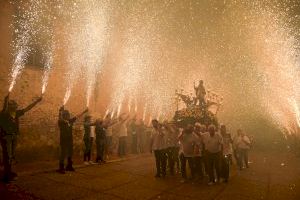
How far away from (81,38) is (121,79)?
14.7ft

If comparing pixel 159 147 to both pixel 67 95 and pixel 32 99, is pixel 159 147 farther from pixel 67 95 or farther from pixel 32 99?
pixel 67 95

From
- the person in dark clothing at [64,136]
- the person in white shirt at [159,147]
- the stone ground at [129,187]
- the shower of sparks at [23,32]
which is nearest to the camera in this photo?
the stone ground at [129,187]

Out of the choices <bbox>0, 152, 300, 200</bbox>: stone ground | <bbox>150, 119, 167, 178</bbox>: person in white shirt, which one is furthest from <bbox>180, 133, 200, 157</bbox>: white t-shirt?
<bbox>0, 152, 300, 200</bbox>: stone ground

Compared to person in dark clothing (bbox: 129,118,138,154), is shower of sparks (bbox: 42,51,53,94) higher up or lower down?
higher up

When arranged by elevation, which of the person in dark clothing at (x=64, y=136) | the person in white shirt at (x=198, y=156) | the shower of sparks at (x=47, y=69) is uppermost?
the shower of sparks at (x=47, y=69)

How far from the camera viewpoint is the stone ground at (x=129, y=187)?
7.29 metres

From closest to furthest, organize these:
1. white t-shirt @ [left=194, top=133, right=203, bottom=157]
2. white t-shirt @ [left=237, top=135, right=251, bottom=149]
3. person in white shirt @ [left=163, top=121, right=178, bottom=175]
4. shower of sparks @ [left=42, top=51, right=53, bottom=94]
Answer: white t-shirt @ [left=194, top=133, right=203, bottom=157], person in white shirt @ [left=163, top=121, right=178, bottom=175], shower of sparks @ [left=42, top=51, right=53, bottom=94], white t-shirt @ [left=237, top=135, right=251, bottom=149]

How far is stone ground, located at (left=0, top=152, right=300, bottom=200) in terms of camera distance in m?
7.29

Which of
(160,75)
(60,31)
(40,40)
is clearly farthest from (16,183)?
(160,75)

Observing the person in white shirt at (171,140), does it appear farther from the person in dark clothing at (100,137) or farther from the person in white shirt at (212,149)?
the person in dark clothing at (100,137)

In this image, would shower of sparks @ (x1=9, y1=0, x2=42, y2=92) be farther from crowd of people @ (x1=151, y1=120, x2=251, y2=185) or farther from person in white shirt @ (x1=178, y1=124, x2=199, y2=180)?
person in white shirt @ (x1=178, y1=124, x2=199, y2=180)

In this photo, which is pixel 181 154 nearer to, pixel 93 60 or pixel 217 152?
pixel 217 152

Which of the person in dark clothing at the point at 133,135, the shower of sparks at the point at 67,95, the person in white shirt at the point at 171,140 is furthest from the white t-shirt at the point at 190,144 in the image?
the person in dark clothing at the point at 133,135

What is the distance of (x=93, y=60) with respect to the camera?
16547mm
